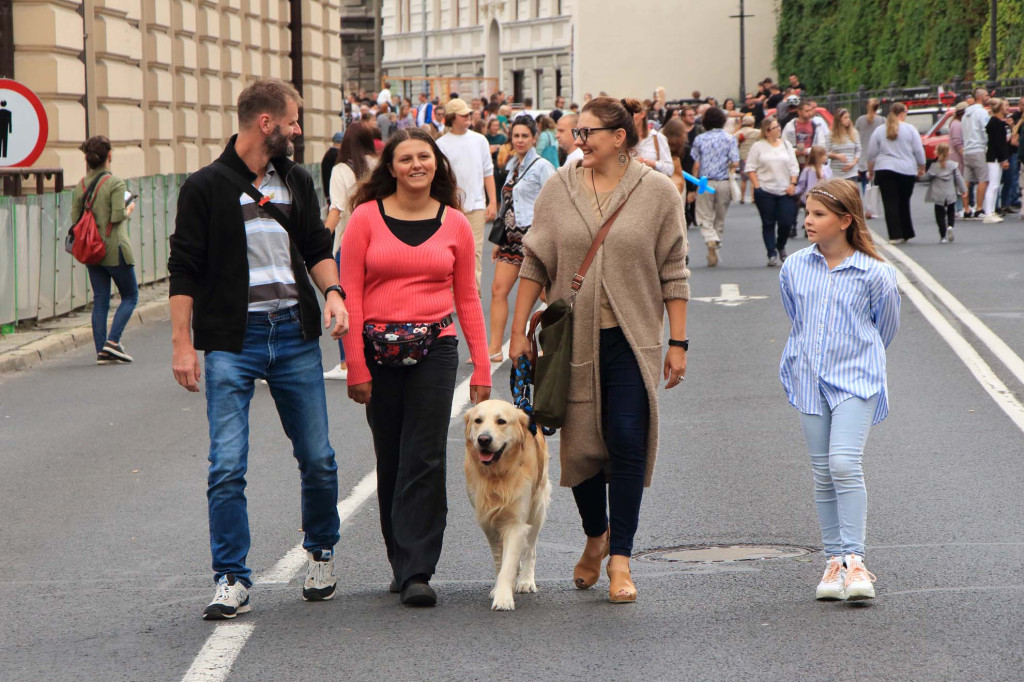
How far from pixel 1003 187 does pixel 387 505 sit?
23.0 m

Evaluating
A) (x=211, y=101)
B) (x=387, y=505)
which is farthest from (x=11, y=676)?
(x=211, y=101)

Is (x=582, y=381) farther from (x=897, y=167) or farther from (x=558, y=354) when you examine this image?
(x=897, y=167)

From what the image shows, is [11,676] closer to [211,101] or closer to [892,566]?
[892,566]

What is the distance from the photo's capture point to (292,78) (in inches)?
1303

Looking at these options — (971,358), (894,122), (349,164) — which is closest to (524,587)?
(349,164)

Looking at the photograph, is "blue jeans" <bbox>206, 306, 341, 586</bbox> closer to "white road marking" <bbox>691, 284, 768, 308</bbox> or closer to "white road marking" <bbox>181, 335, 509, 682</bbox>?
"white road marking" <bbox>181, 335, 509, 682</bbox>

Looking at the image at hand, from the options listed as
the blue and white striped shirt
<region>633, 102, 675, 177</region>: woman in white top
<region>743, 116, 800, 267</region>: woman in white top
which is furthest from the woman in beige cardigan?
<region>743, 116, 800, 267</region>: woman in white top

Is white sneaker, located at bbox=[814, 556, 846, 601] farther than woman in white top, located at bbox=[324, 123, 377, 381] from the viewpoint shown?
No

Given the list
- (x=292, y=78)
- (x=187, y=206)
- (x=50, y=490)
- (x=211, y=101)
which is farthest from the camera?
(x=292, y=78)

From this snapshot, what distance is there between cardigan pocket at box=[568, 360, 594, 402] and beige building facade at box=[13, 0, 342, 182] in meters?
13.7

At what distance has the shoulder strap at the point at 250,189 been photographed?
19.4 feet

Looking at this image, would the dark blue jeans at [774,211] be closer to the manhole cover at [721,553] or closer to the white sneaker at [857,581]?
the manhole cover at [721,553]

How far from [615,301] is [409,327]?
781mm

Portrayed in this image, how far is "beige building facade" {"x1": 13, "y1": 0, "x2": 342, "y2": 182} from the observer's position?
1850 centimetres
